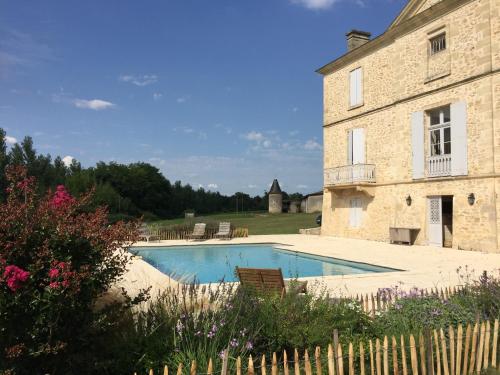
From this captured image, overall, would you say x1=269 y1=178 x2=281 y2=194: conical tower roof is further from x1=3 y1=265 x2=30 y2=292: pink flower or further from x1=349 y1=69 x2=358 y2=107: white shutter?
x1=3 y1=265 x2=30 y2=292: pink flower

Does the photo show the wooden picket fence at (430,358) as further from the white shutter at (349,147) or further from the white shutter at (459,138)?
the white shutter at (349,147)

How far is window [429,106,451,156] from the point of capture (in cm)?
1583

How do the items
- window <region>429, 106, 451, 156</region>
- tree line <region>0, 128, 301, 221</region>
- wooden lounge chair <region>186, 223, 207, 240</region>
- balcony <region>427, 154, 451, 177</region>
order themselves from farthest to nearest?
tree line <region>0, 128, 301, 221</region>, wooden lounge chair <region>186, 223, 207, 240</region>, window <region>429, 106, 451, 156</region>, balcony <region>427, 154, 451, 177</region>

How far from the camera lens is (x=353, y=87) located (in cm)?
2047

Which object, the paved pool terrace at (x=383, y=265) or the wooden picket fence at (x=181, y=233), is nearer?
the paved pool terrace at (x=383, y=265)

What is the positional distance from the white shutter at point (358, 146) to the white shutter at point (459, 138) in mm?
4947

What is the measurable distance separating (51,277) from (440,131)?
16.3 m

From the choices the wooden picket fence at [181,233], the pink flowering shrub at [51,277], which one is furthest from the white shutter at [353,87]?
the pink flowering shrub at [51,277]

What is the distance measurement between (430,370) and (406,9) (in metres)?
17.5

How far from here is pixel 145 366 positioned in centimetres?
321

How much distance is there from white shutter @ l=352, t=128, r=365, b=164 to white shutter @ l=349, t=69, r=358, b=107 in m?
1.49

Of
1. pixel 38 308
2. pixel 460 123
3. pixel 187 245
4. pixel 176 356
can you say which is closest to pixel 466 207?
pixel 460 123

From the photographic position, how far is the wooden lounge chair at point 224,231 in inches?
802

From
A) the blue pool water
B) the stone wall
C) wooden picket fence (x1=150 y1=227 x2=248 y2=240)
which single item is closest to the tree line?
the stone wall
